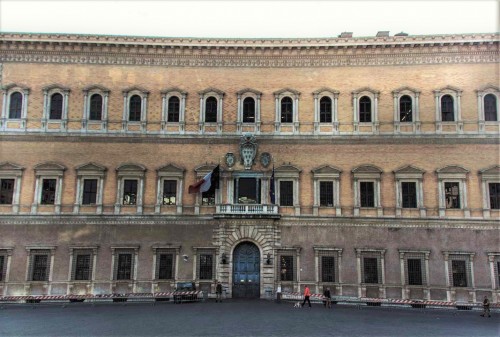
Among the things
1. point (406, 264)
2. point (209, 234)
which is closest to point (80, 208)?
point (209, 234)

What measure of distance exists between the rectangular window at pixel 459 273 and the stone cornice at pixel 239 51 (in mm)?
12852

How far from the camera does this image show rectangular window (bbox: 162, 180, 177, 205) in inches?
1217

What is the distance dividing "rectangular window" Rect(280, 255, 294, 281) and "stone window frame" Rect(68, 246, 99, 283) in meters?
11.6

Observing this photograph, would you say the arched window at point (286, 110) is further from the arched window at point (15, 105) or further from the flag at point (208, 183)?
the arched window at point (15, 105)

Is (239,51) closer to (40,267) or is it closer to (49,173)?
(49,173)

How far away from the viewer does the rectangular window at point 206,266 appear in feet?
99.1

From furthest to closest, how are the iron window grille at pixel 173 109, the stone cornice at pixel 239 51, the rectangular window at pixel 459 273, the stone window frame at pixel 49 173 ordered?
the iron window grille at pixel 173 109, the stone cornice at pixel 239 51, the stone window frame at pixel 49 173, the rectangular window at pixel 459 273

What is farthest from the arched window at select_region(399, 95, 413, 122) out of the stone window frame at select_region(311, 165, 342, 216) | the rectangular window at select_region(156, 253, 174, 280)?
the rectangular window at select_region(156, 253, 174, 280)

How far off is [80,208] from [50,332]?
13.4 meters

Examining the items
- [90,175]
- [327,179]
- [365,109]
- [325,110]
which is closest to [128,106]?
[90,175]

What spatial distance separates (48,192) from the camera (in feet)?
101

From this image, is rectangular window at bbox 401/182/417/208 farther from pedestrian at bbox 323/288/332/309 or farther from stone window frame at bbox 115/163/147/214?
stone window frame at bbox 115/163/147/214

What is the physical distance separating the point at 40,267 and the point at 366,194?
2084 cm

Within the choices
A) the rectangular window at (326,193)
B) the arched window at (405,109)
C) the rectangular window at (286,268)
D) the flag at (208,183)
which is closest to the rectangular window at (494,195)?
the arched window at (405,109)
